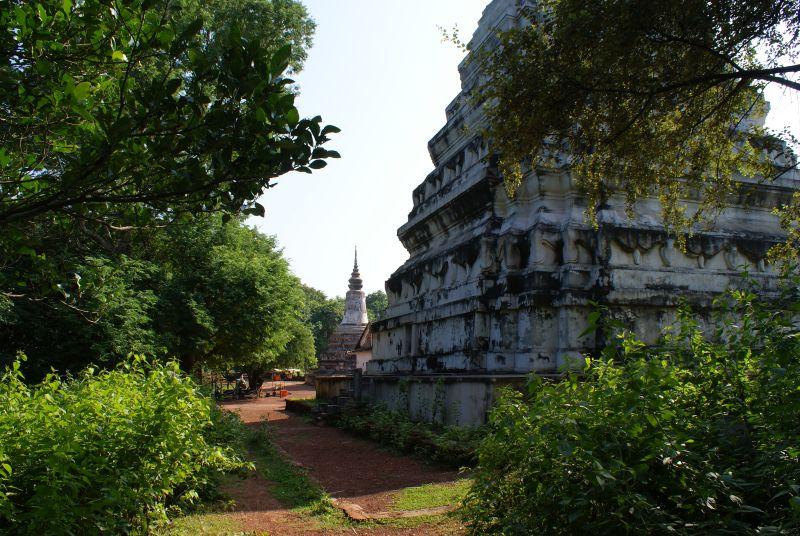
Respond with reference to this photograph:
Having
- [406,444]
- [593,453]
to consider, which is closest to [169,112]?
[593,453]

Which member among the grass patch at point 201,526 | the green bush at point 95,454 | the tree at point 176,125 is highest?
the tree at point 176,125

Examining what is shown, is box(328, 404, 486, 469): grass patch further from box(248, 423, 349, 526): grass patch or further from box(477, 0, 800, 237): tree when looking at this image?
box(477, 0, 800, 237): tree

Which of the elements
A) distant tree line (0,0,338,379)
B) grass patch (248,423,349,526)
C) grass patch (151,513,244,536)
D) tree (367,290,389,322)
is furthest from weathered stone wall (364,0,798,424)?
tree (367,290,389,322)

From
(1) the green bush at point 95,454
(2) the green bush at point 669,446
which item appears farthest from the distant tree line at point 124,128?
(2) the green bush at point 669,446

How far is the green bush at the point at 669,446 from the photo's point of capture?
2.61m

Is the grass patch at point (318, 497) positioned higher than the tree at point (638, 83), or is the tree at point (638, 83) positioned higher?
the tree at point (638, 83)

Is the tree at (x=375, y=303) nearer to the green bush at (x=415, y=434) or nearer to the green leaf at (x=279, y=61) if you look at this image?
the green bush at (x=415, y=434)

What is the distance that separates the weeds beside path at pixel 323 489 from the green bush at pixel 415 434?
0.17m

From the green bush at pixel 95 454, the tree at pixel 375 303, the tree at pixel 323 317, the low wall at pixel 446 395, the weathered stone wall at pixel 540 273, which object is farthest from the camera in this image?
the tree at pixel 375 303

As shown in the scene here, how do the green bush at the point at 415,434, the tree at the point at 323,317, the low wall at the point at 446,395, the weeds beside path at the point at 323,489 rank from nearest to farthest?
1. the weeds beside path at the point at 323,489
2. the green bush at the point at 415,434
3. the low wall at the point at 446,395
4. the tree at the point at 323,317

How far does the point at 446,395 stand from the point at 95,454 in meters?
5.76

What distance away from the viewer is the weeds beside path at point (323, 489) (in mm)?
4992

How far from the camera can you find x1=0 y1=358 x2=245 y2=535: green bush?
3.19 metres

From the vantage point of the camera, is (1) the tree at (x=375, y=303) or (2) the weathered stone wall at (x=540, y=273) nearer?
(2) the weathered stone wall at (x=540, y=273)
